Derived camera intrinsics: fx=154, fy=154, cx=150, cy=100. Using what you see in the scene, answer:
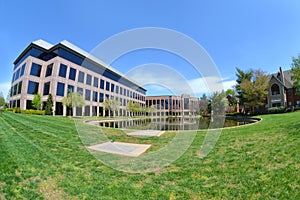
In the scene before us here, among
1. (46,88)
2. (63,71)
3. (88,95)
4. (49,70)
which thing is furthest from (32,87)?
(88,95)

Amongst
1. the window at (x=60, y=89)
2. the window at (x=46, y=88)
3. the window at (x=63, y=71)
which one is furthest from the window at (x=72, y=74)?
the window at (x=46, y=88)

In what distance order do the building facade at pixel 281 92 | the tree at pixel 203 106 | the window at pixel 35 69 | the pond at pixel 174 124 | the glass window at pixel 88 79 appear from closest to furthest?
1. the pond at pixel 174 124
2. the window at pixel 35 69
3. the building facade at pixel 281 92
4. the glass window at pixel 88 79
5. the tree at pixel 203 106

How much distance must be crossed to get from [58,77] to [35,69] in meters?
5.44

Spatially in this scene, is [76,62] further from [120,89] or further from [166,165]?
[166,165]

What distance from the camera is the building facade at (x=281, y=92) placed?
33.1m

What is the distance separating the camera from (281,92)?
33.5m

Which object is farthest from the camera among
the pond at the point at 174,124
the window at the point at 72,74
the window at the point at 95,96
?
the window at the point at 95,96

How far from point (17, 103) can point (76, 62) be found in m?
14.3

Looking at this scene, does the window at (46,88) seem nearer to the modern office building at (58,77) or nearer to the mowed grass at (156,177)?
the modern office building at (58,77)

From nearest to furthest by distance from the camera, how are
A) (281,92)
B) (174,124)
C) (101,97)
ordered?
(174,124) → (281,92) → (101,97)

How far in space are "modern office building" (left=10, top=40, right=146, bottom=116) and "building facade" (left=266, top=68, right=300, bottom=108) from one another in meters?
31.1

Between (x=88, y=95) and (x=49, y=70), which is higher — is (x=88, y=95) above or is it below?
below

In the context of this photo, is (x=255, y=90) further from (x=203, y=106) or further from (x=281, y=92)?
(x=203, y=106)

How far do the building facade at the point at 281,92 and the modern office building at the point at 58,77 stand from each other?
31.1 meters
